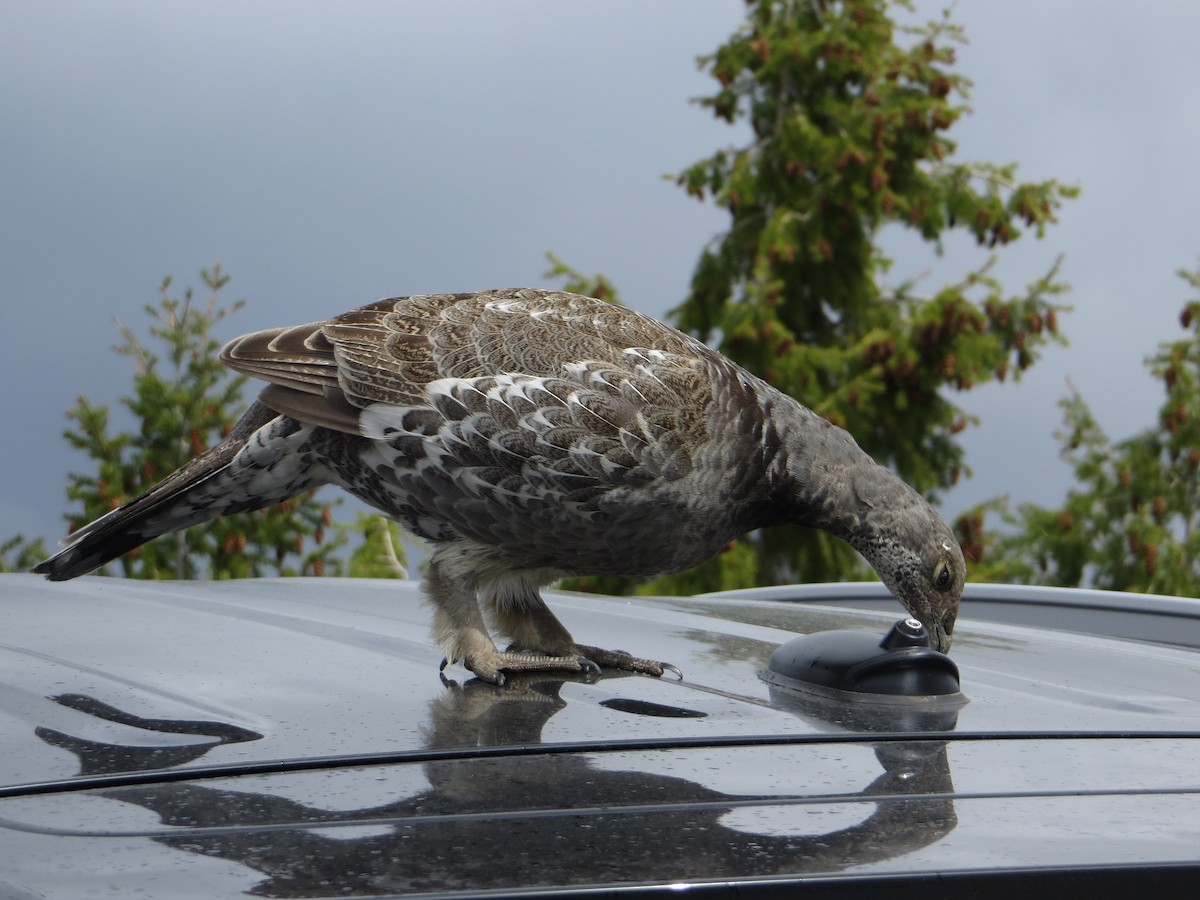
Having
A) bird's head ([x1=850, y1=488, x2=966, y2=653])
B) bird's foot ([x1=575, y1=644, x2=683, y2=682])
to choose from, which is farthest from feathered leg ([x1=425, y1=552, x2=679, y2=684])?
bird's head ([x1=850, y1=488, x2=966, y2=653])

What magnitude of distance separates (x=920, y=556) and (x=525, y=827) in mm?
2007

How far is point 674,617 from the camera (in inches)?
124

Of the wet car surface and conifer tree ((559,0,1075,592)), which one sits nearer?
the wet car surface

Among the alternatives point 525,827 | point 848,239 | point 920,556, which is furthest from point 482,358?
point 848,239

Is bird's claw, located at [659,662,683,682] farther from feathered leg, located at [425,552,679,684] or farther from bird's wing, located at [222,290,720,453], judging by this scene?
bird's wing, located at [222,290,720,453]

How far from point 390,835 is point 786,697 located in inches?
35.2

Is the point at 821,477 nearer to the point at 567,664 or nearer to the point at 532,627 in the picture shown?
the point at 532,627

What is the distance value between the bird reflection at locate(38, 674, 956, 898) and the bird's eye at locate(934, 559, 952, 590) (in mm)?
1464

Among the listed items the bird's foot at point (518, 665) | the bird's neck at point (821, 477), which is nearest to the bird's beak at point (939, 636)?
the bird's neck at point (821, 477)

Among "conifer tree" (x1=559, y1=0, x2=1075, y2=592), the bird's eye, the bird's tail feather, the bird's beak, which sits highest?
"conifer tree" (x1=559, y1=0, x2=1075, y2=592)

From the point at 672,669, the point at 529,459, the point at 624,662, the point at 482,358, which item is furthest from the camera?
the point at 482,358

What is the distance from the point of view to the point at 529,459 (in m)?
2.89

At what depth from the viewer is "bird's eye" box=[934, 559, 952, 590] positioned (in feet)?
10.8

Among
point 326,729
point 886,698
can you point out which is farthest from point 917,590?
point 326,729
